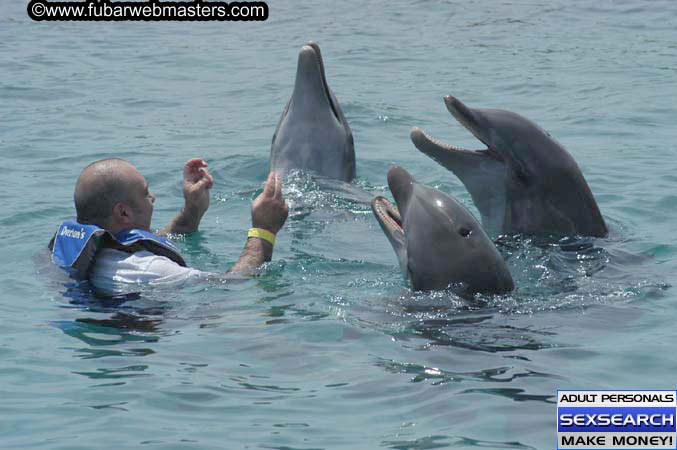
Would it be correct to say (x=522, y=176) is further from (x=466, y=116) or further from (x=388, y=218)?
(x=388, y=218)

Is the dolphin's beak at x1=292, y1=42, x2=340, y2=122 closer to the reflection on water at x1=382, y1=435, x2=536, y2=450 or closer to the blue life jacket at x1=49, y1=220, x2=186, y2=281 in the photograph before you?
the blue life jacket at x1=49, y1=220, x2=186, y2=281

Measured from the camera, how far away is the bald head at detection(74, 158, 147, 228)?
6957 millimetres

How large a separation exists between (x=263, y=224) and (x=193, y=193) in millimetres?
1065

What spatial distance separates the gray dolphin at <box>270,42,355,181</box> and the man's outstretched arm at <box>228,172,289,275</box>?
2.56 m

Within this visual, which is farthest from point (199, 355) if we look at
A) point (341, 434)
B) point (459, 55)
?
point (459, 55)

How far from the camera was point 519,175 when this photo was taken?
7742 mm

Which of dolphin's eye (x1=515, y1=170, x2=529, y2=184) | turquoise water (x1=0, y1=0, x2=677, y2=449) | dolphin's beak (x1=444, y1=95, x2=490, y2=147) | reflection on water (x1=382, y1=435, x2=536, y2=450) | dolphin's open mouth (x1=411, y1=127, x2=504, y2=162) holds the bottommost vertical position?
reflection on water (x1=382, y1=435, x2=536, y2=450)

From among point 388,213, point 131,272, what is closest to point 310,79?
point 388,213

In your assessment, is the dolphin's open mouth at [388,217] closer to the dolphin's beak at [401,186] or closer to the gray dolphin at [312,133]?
the dolphin's beak at [401,186]

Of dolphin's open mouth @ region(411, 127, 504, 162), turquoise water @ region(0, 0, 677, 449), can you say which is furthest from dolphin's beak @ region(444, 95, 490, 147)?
turquoise water @ region(0, 0, 677, 449)

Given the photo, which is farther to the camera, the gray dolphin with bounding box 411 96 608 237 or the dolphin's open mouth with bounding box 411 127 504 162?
the dolphin's open mouth with bounding box 411 127 504 162

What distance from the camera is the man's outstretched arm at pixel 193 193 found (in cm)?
809

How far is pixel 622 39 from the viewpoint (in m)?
17.7

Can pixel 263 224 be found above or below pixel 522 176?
below
